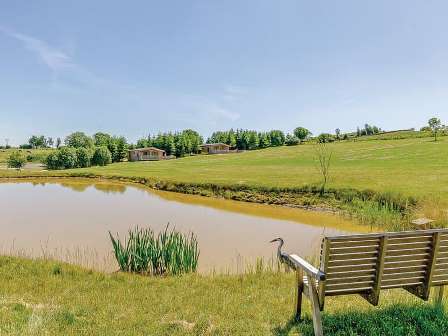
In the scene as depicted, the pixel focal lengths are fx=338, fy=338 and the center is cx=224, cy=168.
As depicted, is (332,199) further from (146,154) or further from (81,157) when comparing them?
(146,154)

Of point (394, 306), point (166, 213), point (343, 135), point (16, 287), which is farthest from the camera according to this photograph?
point (343, 135)

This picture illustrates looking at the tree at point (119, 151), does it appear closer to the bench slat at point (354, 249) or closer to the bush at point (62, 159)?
the bush at point (62, 159)

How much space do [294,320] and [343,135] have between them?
113 meters

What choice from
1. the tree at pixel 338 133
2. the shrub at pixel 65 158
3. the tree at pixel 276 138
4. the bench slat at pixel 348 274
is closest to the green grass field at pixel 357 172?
the bench slat at pixel 348 274

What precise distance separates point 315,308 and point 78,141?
Result: 419 feet

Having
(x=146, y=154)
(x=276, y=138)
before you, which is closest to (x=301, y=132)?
(x=276, y=138)

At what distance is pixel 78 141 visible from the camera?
393 ft

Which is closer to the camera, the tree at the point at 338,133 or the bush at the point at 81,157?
the bush at the point at 81,157

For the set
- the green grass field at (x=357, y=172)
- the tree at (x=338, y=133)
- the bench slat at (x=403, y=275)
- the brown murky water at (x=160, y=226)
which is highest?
the tree at (x=338, y=133)

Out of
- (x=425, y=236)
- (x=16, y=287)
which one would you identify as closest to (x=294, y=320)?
(x=425, y=236)

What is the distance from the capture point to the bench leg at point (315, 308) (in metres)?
3.88

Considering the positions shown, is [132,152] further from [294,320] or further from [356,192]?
[294,320]

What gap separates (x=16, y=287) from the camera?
258 inches

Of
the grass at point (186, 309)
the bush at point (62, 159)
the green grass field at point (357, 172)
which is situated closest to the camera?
the grass at point (186, 309)
